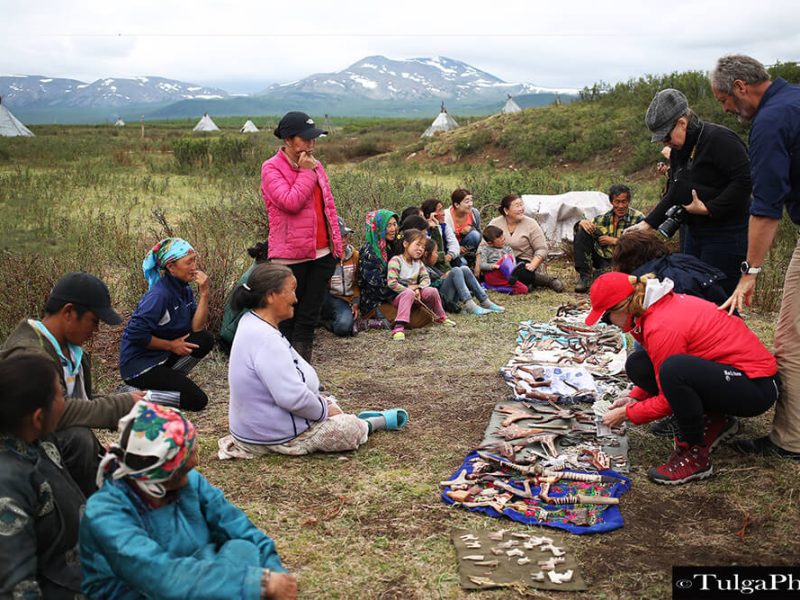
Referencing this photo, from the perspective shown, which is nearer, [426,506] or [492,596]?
[492,596]

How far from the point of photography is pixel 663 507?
11.0ft

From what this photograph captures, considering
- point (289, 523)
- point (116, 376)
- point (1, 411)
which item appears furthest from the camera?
point (116, 376)

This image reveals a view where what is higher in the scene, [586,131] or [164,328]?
[586,131]

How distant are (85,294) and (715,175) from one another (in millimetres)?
3478

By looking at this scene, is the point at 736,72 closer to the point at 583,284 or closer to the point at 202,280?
the point at 202,280

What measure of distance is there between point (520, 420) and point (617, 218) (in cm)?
418

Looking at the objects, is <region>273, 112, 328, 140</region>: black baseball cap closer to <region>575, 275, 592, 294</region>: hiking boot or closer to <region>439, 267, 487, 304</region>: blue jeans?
<region>439, 267, 487, 304</region>: blue jeans

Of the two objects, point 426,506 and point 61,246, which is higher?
point 61,246

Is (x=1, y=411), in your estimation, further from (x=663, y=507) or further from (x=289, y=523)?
(x=663, y=507)

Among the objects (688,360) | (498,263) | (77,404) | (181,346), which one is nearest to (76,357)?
(77,404)

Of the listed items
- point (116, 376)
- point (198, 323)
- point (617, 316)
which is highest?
point (617, 316)

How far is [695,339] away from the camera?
348 cm

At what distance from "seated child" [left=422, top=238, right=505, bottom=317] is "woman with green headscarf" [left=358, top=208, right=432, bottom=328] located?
1.77ft

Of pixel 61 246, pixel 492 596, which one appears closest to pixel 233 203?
pixel 61 246
